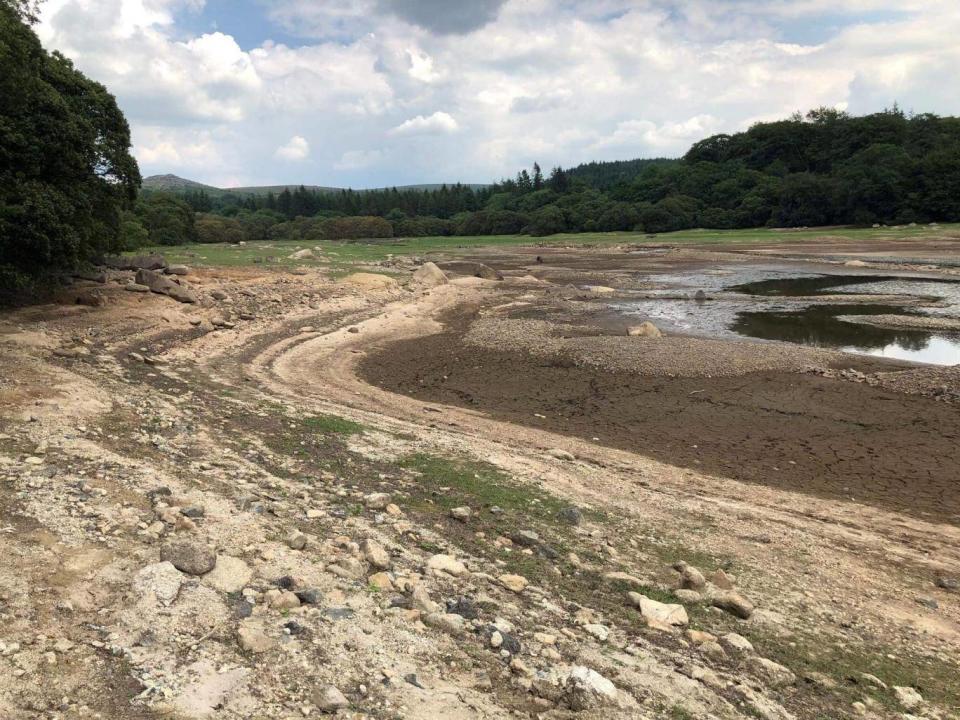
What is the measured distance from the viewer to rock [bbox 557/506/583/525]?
868cm

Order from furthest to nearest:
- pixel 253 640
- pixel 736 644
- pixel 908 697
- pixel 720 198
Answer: pixel 720 198
pixel 736 644
pixel 908 697
pixel 253 640

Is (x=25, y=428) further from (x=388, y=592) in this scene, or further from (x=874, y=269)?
(x=874, y=269)

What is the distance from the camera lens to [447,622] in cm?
577

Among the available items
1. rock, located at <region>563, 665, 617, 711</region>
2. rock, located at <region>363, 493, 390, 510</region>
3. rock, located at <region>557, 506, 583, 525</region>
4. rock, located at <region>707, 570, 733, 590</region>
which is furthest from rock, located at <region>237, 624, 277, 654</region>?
rock, located at <region>707, 570, 733, 590</region>

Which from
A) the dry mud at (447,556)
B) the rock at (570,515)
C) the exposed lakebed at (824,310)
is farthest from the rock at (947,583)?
the exposed lakebed at (824,310)

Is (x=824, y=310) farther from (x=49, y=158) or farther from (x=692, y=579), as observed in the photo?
(x=49, y=158)

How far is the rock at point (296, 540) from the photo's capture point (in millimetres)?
6797

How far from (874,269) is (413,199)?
12075cm

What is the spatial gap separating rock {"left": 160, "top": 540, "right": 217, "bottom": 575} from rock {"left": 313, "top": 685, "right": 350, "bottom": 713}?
2.01 m

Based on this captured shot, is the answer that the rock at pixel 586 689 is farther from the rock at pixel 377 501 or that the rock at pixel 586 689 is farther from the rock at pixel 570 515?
the rock at pixel 377 501

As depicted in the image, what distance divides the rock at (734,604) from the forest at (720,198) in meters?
73.9

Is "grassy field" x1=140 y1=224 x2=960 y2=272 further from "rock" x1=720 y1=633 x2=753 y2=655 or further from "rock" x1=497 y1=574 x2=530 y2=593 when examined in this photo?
"rock" x1=720 y1=633 x2=753 y2=655

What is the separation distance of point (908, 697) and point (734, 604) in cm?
158

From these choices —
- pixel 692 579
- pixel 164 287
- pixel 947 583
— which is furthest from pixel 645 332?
pixel 164 287
